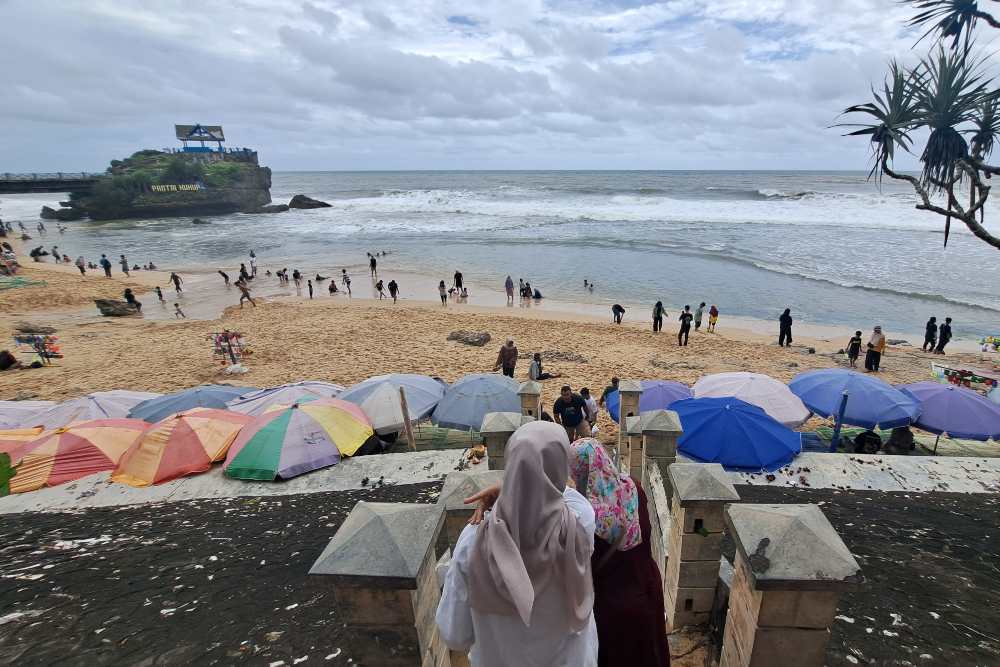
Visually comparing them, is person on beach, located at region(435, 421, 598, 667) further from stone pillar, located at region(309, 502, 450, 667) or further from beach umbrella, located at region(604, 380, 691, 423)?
beach umbrella, located at region(604, 380, 691, 423)

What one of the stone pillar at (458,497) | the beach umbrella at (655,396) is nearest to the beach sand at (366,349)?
the beach umbrella at (655,396)

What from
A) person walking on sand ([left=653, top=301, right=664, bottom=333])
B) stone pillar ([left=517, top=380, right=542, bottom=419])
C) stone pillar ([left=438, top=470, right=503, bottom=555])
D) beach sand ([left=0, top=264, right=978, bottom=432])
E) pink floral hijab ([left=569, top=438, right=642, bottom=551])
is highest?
pink floral hijab ([left=569, top=438, right=642, bottom=551])

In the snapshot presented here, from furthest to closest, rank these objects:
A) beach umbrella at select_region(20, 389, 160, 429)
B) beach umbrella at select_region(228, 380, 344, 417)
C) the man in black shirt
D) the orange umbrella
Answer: beach umbrella at select_region(228, 380, 344, 417), beach umbrella at select_region(20, 389, 160, 429), the man in black shirt, the orange umbrella

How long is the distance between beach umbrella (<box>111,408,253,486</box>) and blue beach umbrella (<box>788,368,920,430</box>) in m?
9.82

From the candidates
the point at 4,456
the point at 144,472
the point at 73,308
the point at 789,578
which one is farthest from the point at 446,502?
the point at 73,308

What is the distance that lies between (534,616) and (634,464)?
4.41 m

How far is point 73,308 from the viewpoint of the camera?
22.5m

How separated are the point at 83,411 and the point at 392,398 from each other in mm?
5503

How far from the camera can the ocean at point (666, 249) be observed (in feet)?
76.8

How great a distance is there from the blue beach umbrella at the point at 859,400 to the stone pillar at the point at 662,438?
4.95 m

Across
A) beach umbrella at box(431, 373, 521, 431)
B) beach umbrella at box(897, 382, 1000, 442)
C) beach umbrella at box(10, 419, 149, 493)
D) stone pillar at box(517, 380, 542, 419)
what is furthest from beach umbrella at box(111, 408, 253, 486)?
beach umbrella at box(897, 382, 1000, 442)

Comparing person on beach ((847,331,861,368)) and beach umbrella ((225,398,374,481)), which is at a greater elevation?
beach umbrella ((225,398,374,481))

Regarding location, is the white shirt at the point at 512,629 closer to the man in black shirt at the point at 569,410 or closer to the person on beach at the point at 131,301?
the man in black shirt at the point at 569,410

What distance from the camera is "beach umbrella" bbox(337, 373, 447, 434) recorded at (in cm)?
848
